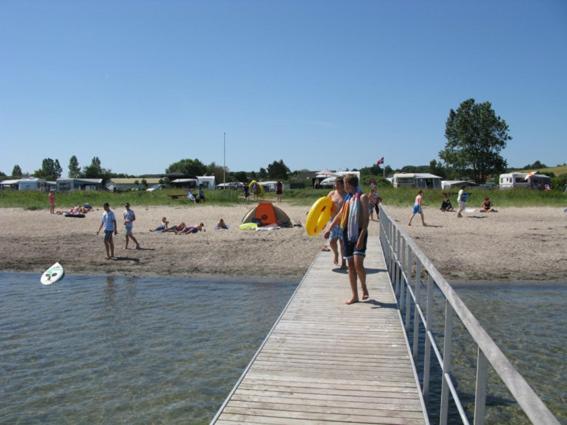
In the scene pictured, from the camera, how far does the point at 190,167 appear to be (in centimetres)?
10506

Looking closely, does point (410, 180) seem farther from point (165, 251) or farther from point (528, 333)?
point (528, 333)

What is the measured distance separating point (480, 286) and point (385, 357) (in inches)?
307

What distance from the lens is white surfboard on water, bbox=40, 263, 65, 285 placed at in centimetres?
1279

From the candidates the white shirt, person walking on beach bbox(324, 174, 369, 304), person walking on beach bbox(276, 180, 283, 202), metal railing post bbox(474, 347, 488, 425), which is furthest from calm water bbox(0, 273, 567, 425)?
person walking on beach bbox(276, 180, 283, 202)

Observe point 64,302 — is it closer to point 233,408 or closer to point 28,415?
point 28,415

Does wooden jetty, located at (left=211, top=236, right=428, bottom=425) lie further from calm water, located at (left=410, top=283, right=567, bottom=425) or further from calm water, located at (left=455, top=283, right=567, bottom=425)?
calm water, located at (left=455, top=283, right=567, bottom=425)

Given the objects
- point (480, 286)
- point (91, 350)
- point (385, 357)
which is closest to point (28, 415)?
point (91, 350)

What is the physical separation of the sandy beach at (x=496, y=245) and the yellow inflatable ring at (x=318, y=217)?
14.1 feet

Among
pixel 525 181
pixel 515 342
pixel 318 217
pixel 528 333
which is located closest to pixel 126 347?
pixel 318 217

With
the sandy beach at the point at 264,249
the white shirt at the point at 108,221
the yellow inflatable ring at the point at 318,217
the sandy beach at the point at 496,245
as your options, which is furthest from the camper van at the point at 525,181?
the yellow inflatable ring at the point at 318,217

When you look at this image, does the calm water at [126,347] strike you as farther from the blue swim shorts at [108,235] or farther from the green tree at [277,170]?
the green tree at [277,170]

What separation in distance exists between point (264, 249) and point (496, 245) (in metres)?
7.27

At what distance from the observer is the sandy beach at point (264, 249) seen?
14055 mm

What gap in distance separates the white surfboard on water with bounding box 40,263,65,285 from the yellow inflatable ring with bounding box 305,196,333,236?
6654mm
